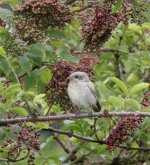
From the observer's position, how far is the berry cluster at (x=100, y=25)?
5246 mm

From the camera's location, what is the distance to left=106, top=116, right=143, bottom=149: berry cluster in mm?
5126

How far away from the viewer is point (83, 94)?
19.7ft

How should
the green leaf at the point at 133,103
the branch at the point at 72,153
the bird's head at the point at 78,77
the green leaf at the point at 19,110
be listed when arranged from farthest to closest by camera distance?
1. the branch at the point at 72,153
2. the bird's head at the point at 78,77
3. the green leaf at the point at 19,110
4. the green leaf at the point at 133,103

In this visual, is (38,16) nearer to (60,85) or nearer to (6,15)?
(6,15)

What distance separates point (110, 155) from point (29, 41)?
228cm

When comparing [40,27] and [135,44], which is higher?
[40,27]

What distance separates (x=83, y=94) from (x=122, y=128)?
3.01 feet

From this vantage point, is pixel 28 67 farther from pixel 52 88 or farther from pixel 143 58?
pixel 143 58

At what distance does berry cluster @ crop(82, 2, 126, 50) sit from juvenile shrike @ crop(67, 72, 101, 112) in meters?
0.45

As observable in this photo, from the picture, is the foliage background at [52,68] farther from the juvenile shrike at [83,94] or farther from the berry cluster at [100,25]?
the juvenile shrike at [83,94]

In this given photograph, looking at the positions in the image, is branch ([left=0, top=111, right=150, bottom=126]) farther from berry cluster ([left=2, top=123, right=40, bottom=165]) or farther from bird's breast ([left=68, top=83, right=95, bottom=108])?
bird's breast ([left=68, top=83, right=95, bottom=108])

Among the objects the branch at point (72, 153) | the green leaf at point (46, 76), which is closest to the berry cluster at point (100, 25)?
the green leaf at point (46, 76)

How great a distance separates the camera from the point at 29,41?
17.2ft

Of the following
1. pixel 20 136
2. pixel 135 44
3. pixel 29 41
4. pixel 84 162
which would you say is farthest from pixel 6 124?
pixel 135 44
